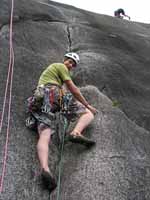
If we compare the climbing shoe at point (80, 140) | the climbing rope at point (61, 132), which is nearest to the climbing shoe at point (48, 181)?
the climbing rope at point (61, 132)

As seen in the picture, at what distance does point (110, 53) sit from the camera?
1253 centimetres

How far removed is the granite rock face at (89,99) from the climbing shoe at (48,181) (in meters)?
0.12

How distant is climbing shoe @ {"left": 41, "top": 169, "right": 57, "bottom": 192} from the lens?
23.5 feet

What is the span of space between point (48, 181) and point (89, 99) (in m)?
2.82

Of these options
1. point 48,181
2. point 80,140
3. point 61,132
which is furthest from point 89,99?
point 48,181

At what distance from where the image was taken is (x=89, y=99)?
9.55 m

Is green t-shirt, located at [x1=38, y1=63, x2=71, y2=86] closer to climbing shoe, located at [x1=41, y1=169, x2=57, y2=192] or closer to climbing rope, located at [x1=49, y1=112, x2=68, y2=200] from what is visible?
climbing rope, located at [x1=49, y1=112, x2=68, y2=200]

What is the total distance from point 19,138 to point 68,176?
112cm

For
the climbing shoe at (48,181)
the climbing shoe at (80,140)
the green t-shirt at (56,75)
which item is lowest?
the climbing shoe at (48,181)

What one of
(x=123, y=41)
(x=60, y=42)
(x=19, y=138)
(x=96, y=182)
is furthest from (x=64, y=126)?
(x=123, y=41)

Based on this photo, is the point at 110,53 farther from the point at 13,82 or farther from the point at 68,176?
the point at 68,176

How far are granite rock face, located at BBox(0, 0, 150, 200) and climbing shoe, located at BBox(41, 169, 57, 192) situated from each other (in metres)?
0.12

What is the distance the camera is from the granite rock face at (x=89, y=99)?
289 inches

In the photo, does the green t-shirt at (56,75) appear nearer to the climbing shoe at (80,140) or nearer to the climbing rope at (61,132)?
the climbing rope at (61,132)
